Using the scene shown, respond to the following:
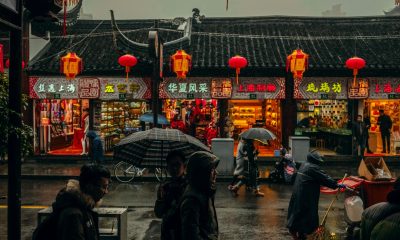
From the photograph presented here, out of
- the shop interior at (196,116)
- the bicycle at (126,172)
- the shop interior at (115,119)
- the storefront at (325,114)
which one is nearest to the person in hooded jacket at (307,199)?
the bicycle at (126,172)

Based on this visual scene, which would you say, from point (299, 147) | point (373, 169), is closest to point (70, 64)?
point (299, 147)

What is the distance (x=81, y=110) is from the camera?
22703 millimetres

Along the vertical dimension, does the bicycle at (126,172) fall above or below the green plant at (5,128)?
below

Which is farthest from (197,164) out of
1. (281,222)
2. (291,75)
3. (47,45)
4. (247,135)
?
(47,45)

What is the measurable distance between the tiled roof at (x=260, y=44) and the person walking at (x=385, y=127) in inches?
73.7

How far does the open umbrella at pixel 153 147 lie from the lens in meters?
7.02

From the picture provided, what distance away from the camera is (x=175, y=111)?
21.0 metres

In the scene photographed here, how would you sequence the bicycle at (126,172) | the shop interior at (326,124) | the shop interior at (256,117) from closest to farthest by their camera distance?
1. the bicycle at (126,172)
2. the shop interior at (326,124)
3. the shop interior at (256,117)

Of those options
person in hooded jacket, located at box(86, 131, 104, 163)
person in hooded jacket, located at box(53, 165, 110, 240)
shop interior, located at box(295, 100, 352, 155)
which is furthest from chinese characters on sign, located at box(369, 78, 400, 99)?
person in hooded jacket, located at box(53, 165, 110, 240)

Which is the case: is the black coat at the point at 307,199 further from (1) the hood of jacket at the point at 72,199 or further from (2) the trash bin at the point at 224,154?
(2) the trash bin at the point at 224,154

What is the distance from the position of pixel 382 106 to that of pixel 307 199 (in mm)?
14918

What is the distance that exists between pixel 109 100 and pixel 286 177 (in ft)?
27.7

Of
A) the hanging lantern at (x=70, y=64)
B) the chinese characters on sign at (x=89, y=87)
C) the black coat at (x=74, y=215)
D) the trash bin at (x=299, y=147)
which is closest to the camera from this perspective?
the black coat at (x=74, y=215)

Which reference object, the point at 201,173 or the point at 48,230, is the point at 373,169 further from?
the point at 48,230
